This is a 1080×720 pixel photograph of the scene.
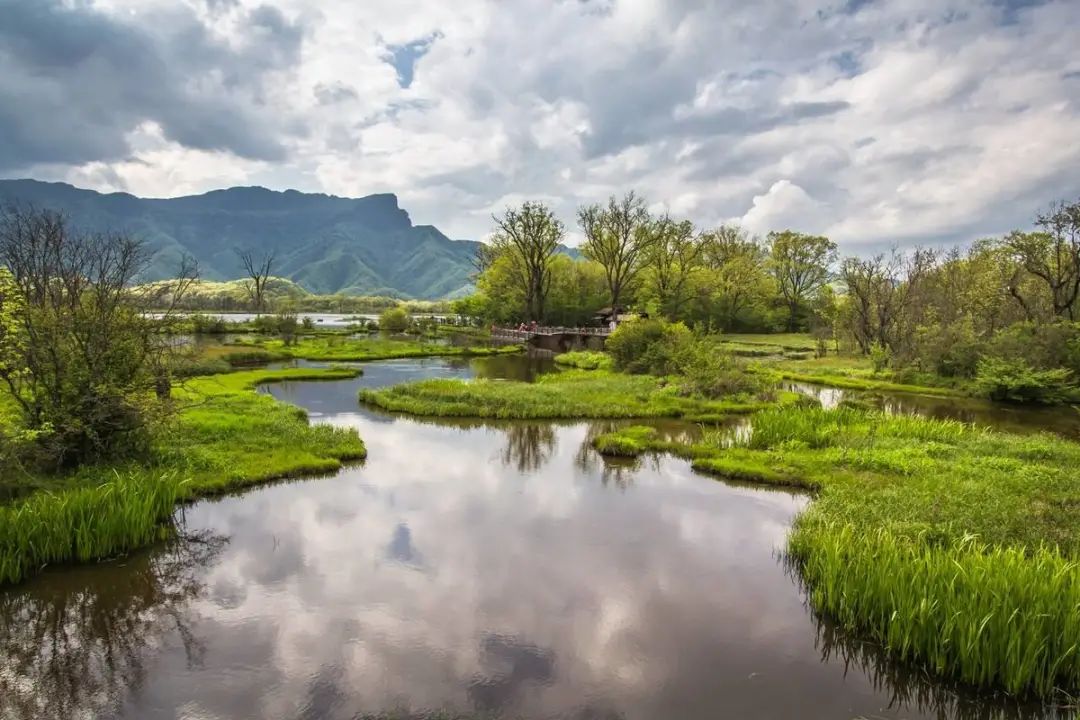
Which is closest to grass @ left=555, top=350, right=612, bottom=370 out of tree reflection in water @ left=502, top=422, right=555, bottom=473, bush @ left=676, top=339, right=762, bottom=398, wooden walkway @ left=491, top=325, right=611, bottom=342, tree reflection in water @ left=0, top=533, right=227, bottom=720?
bush @ left=676, top=339, right=762, bottom=398

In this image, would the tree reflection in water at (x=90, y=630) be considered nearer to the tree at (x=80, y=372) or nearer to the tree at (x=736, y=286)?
the tree at (x=80, y=372)

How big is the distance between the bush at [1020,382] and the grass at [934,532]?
15049mm

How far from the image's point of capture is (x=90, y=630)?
10219 mm

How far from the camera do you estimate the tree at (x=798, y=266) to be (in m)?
95.6

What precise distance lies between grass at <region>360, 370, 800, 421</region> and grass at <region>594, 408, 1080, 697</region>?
18.3ft

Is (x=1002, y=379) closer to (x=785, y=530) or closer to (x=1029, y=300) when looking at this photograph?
(x=1029, y=300)

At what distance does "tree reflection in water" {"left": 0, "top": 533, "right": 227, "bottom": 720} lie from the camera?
8500mm

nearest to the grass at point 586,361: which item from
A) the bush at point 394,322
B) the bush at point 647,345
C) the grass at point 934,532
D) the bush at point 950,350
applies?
the bush at point 647,345

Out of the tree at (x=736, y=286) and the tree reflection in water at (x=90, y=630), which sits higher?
the tree at (x=736, y=286)

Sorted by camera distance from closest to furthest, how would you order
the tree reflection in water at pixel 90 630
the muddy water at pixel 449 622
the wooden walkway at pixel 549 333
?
the tree reflection in water at pixel 90 630 < the muddy water at pixel 449 622 < the wooden walkway at pixel 549 333

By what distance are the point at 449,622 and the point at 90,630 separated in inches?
243

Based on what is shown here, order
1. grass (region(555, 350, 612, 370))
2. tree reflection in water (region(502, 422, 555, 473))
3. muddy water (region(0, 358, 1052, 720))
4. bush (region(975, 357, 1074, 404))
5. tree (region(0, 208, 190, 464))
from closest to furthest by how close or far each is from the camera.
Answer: muddy water (region(0, 358, 1052, 720)) → tree (region(0, 208, 190, 464)) → tree reflection in water (region(502, 422, 555, 473)) → bush (region(975, 357, 1074, 404)) → grass (region(555, 350, 612, 370))

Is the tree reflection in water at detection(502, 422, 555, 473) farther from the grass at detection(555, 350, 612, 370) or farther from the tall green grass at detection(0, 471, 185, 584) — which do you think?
the grass at detection(555, 350, 612, 370)

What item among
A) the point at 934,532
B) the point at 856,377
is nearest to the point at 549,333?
the point at 856,377
